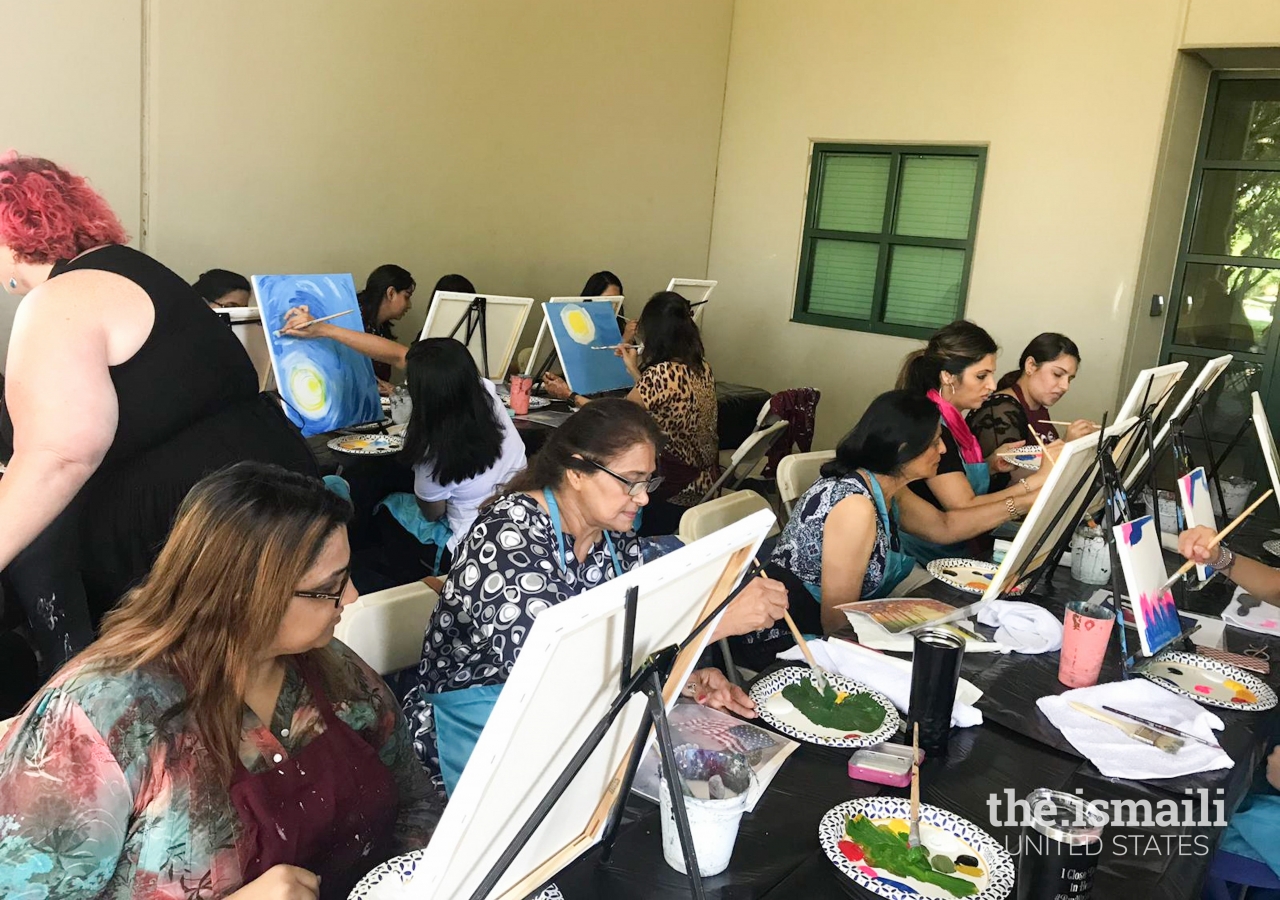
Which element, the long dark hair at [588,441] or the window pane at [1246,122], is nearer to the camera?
the long dark hair at [588,441]

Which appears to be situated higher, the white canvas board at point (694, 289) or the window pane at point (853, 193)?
the window pane at point (853, 193)

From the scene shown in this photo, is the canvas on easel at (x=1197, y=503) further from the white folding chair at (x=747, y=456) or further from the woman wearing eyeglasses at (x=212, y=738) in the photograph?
the woman wearing eyeglasses at (x=212, y=738)

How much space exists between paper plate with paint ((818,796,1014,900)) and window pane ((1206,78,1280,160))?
230 inches

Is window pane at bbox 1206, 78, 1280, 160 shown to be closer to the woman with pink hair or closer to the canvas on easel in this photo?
the canvas on easel

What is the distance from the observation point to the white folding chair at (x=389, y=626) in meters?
1.87

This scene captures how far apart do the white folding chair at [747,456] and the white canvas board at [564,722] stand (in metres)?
2.86

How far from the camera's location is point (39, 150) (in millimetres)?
4070

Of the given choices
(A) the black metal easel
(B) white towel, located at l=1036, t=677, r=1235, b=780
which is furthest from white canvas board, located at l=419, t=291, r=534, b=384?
(A) the black metal easel

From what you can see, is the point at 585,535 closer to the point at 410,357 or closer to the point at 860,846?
the point at 860,846

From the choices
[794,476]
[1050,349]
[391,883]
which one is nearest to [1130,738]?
[391,883]

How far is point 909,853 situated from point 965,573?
1433 millimetres

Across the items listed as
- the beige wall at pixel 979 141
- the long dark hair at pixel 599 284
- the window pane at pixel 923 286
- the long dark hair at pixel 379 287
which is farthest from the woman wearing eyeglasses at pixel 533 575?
the window pane at pixel 923 286

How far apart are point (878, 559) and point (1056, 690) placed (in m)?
0.71

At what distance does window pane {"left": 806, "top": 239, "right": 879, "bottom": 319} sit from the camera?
22.8 ft
